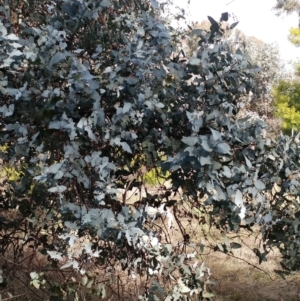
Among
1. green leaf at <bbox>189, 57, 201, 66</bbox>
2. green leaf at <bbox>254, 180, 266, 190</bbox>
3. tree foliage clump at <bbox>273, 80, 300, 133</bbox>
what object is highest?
green leaf at <bbox>189, 57, 201, 66</bbox>

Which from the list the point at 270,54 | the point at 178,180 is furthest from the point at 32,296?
the point at 270,54

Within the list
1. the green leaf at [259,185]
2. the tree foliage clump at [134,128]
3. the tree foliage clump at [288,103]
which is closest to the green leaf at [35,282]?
the tree foliage clump at [134,128]

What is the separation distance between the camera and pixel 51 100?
145 centimetres

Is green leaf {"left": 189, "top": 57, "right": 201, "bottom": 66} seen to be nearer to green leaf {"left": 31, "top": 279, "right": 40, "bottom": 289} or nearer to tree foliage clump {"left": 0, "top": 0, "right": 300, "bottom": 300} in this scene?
tree foliage clump {"left": 0, "top": 0, "right": 300, "bottom": 300}

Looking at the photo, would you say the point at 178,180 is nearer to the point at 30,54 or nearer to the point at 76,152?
the point at 76,152

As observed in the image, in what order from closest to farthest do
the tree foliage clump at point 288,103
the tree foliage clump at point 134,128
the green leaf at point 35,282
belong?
the tree foliage clump at point 134,128
the green leaf at point 35,282
the tree foliage clump at point 288,103

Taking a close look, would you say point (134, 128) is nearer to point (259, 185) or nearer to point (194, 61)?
point (194, 61)

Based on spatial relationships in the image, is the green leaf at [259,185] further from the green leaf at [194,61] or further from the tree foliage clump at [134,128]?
the green leaf at [194,61]

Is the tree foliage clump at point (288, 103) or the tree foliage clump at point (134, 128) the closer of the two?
the tree foliage clump at point (134, 128)

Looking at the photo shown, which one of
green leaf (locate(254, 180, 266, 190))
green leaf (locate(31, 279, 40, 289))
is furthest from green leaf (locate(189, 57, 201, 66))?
green leaf (locate(31, 279, 40, 289))

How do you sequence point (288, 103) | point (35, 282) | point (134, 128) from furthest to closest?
point (288, 103) < point (35, 282) < point (134, 128)

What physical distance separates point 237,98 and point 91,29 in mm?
556

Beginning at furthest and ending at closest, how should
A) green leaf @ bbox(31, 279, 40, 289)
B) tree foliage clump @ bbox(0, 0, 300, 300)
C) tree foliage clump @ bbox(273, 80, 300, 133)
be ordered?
tree foliage clump @ bbox(273, 80, 300, 133) < green leaf @ bbox(31, 279, 40, 289) < tree foliage clump @ bbox(0, 0, 300, 300)

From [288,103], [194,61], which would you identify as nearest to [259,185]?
[194,61]
